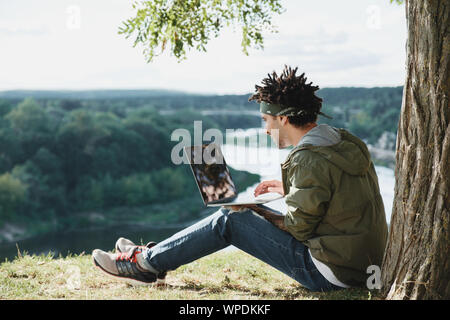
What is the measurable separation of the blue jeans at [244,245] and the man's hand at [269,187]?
4.5 inches

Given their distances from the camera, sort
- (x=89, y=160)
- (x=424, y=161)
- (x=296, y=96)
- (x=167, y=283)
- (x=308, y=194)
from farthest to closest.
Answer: (x=89, y=160) < (x=167, y=283) < (x=296, y=96) < (x=308, y=194) < (x=424, y=161)

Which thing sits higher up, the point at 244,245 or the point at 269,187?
the point at 269,187

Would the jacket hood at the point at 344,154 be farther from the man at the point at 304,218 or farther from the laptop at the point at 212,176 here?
the laptop at the point at 212,176

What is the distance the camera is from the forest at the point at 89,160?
48.8 m

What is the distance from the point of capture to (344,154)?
90.8 inches

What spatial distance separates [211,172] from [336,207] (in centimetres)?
74

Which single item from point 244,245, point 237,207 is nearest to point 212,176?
point 237,207

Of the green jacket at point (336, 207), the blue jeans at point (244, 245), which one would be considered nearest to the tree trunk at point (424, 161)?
the green jacket at point (336, 207)

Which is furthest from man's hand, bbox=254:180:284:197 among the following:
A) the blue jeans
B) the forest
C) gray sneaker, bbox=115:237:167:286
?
the forest

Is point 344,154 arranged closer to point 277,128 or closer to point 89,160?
point 277,128

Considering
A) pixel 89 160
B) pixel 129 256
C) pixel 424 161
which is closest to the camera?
pixel 424 161

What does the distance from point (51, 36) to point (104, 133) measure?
16.1 meters

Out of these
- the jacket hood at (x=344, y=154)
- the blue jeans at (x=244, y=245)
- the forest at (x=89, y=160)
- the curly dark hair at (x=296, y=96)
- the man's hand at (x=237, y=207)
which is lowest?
the forest at (x=89, y=160)

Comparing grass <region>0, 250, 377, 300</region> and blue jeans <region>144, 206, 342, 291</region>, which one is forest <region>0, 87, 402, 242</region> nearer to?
grass <region>0, 250, 377, 300</region>
